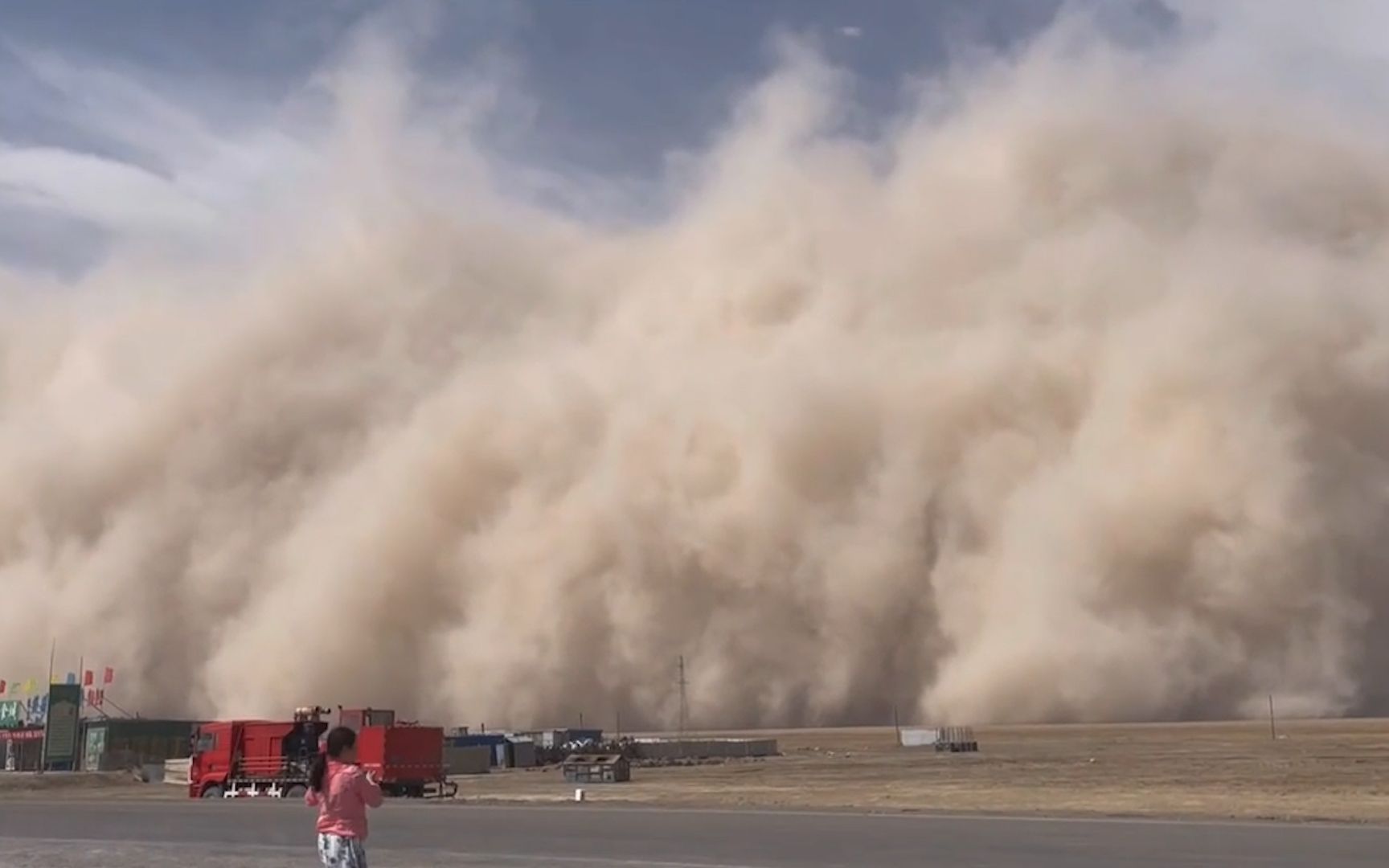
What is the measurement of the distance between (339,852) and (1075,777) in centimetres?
2078

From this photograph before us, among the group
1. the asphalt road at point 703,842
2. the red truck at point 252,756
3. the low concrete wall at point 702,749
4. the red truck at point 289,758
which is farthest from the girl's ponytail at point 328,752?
the low concrete wall at point 702,749

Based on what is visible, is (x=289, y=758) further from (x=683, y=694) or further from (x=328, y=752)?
(x=683, y=694)

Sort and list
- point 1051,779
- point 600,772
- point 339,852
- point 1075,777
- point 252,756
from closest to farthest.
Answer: point 339,852 → point 1051,779 → point 1075,777 → point 252,756 → point 600,772

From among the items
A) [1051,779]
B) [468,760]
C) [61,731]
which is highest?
[61,731]

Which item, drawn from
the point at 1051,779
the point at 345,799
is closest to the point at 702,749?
the point at 1051,779

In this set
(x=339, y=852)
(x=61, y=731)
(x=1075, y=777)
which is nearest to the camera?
(x=339, y=852)

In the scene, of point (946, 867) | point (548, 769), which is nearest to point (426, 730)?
point (548, 769)

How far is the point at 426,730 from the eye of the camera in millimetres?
27703

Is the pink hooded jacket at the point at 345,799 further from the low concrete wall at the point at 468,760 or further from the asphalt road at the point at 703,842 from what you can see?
the low concrete wall at the point at 468,760

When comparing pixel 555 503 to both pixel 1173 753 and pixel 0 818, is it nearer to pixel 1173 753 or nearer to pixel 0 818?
pixel 1173 753

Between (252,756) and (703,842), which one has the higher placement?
(252,756)

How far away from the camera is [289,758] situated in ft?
89.7

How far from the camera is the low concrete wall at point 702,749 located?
40062 millimetres

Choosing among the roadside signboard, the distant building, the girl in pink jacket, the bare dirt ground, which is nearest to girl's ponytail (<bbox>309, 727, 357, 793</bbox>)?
the girl in pink jacket
